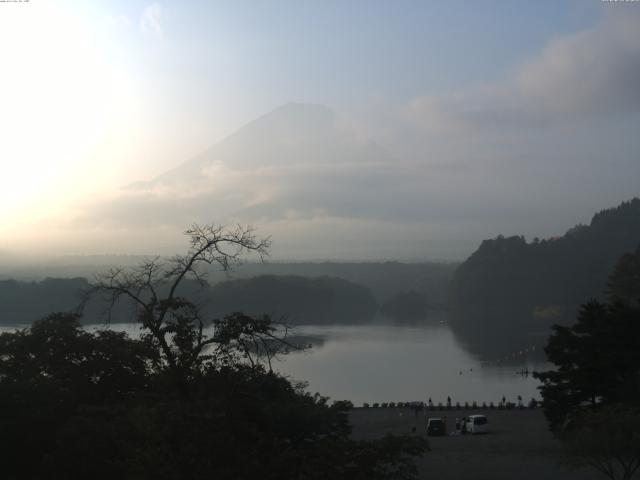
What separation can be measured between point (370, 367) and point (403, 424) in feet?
55.0

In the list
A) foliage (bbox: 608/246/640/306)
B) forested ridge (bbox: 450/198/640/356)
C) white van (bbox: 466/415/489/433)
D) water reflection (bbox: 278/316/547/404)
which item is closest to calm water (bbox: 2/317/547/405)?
water reflection (bbox: 278/316/547/404)

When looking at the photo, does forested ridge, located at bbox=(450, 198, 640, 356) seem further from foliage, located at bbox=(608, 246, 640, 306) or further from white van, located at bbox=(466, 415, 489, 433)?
white van, located at bbox=(466, 415, 489, 433)

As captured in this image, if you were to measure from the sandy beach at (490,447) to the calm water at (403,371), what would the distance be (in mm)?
3369

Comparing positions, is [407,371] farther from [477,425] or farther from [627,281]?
Result: [477,425]

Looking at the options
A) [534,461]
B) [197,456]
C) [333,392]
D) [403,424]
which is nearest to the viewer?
[197,456]

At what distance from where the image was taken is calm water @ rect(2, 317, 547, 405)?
2761cm

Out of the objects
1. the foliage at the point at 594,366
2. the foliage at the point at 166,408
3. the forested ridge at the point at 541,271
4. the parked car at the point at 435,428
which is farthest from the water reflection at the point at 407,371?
the forested ridge at the point at 541,271

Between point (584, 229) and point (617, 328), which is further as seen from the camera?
point (584, 229)

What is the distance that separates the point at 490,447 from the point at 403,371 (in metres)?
19.2

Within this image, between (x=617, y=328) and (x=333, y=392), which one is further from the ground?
(x=617, y=328)

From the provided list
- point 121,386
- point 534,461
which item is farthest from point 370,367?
point 121,386

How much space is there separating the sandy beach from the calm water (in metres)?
3.37

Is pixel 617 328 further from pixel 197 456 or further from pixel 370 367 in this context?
pixel 370 367

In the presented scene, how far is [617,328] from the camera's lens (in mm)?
13562
